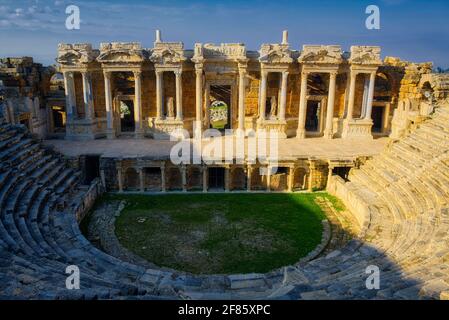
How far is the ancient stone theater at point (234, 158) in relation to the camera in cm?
863

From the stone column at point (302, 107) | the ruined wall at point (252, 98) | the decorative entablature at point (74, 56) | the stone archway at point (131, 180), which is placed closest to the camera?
the stone archway at point (131, 180)

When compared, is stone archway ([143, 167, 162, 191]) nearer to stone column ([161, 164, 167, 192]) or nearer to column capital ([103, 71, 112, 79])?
stone column ([161, 164, 167, 192])

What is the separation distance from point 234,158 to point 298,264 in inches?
284

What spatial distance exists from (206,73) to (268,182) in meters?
8.40

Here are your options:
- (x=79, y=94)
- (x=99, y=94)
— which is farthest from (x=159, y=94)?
(x=79, y=94)

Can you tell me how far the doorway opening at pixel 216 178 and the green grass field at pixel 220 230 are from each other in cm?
112

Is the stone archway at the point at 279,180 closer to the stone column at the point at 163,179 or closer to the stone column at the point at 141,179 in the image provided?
the stone column at the point at 163,179

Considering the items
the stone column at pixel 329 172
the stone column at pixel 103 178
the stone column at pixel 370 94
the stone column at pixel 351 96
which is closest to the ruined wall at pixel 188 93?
the stone column at pixel 103 178

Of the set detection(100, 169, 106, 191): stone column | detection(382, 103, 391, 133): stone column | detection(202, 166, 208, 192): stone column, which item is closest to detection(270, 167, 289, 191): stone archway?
detection(202, 166, 208, 192): stone column

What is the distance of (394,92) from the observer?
969 inches

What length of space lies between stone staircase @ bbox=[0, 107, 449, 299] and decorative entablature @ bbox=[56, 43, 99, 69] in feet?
20.4

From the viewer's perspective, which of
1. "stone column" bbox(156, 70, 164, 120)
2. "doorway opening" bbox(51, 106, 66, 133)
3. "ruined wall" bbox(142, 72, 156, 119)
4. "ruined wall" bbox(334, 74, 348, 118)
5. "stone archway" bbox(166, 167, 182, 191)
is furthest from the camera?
"doorway opening" bbox(51, 106, 66, 133)

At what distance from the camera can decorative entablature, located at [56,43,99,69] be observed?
20.9 meters

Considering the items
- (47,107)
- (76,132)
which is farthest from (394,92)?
(47,107)
